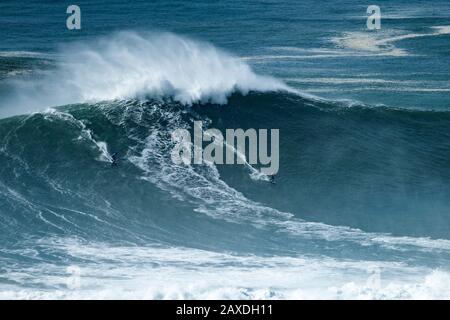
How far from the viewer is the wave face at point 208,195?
16.5 m

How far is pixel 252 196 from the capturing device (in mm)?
21297

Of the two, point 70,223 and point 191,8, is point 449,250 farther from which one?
point 191,8

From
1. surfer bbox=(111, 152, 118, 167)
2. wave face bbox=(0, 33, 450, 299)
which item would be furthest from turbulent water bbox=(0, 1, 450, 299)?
surfer bbox=(111, 152, 118, 167)

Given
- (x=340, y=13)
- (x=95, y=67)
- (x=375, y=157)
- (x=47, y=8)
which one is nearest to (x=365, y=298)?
(x=375, y=157)

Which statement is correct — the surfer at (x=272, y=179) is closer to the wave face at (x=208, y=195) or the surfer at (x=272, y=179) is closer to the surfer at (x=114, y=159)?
the wave face at (x=208, y=195)

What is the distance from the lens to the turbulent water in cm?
1658

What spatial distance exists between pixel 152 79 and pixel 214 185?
6.32 meters

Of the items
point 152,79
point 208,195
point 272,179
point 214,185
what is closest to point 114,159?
point 214,185

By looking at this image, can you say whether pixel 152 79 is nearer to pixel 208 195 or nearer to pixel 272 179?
pixel 272 179

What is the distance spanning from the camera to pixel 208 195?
21047mm

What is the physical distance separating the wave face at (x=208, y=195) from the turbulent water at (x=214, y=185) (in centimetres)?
5

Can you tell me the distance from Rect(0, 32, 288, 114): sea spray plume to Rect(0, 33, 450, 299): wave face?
74 mm

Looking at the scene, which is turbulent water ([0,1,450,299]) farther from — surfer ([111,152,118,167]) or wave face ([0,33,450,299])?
surfer ([111,152,118,167])
